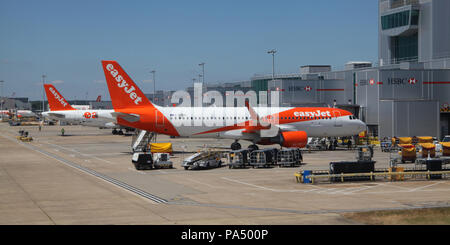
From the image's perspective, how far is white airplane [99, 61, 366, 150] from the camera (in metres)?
49.1

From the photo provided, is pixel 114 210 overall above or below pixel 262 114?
below

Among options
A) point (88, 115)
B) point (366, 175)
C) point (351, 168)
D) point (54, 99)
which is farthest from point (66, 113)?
point (366, 175)

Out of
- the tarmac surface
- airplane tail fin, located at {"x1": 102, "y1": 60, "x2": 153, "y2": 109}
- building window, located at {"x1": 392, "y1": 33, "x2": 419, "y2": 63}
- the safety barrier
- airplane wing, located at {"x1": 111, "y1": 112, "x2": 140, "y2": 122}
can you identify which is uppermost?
building window, located at {"x1": 392, "y1": 33, "x2": 419, "y2": 63}

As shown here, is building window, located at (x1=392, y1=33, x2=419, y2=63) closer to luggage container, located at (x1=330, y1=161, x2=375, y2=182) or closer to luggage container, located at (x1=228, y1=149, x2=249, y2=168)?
luggage container, located at (x1=228, y1=149, x2=249, y2=168)

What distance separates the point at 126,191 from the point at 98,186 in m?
2.87

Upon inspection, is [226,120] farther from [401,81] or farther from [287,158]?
[401,81]

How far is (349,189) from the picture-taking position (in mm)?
28875

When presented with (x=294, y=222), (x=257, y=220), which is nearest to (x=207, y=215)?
(x=257, y=220)

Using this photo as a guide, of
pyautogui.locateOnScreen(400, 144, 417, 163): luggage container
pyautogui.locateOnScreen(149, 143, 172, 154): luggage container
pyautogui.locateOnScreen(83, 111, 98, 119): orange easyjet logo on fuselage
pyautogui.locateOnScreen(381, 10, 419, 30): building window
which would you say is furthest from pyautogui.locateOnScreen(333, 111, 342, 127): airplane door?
pyautogui.locateOnScreen(83, 111, 98, 119): orange easyjet logo on fuselage

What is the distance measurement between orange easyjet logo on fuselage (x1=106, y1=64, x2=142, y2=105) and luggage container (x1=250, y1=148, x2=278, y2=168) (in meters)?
15.6

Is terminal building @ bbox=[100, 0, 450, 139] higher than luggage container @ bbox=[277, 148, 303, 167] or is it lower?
higher
